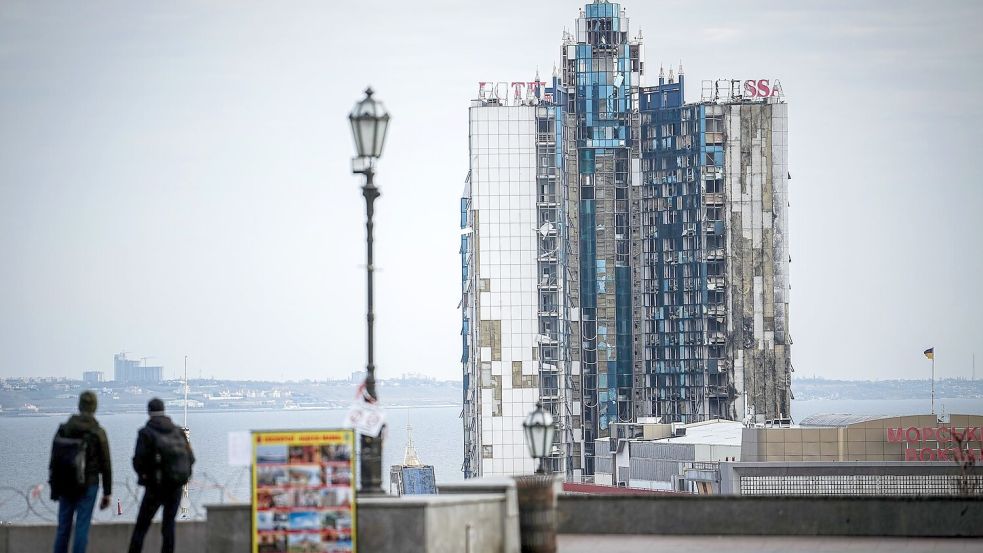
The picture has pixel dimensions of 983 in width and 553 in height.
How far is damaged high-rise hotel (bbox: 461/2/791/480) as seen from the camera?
17212 cm

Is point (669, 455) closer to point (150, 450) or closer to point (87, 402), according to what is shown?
point (150, 450)

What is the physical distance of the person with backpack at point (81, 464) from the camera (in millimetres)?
20422

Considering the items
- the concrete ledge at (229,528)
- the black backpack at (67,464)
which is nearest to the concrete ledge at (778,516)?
the concrete ledge at (229,528)

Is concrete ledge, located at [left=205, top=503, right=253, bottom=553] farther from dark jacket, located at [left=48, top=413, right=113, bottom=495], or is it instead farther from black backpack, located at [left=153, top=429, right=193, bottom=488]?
dark jacket, located at [left=48, top=413, right=113, bottom=495]

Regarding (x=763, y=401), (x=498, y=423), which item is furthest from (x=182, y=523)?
(x=763, y=401)

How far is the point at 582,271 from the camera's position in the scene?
185m

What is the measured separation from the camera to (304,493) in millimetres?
19938

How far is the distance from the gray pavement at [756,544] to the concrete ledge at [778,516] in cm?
19

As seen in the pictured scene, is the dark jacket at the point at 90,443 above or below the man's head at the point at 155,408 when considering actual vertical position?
below

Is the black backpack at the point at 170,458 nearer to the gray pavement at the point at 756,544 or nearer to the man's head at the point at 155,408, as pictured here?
the man's head at the point at 155,408

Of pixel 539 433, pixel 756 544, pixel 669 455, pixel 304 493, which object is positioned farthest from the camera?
pixel 669 455

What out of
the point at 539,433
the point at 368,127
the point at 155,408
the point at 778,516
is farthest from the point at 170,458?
the point at 778,516

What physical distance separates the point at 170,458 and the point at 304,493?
1816 millimetres

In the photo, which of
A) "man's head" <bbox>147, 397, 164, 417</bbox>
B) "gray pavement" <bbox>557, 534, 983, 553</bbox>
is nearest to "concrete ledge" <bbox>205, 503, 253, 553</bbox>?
"man's head" <bbox>147, 397, 164, 417</bbox>
